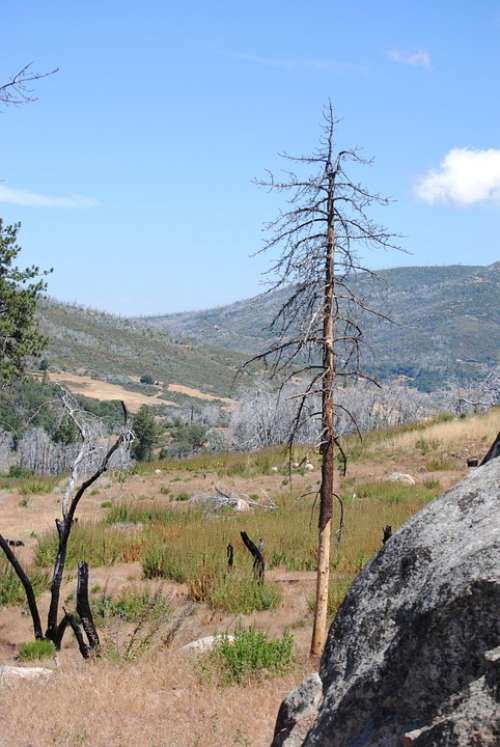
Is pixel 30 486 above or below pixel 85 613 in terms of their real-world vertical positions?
below

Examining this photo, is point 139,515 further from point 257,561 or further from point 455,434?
point 455,434

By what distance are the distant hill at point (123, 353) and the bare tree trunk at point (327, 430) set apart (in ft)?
266

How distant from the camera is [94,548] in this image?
601 inches

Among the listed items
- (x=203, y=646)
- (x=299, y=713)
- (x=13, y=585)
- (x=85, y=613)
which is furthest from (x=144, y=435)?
(x=299, y=713)

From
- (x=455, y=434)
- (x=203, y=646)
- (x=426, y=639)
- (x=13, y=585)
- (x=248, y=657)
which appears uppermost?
(x=426, y=639)

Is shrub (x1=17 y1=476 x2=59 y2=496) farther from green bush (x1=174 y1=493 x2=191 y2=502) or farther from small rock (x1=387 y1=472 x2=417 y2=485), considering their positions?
small rock (x1=387 y1=472 x2=417 y2=485)

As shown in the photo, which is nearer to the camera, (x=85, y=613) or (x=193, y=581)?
(x=85, y=613)

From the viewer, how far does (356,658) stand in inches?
162

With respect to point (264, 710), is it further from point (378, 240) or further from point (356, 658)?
point (378, 240)

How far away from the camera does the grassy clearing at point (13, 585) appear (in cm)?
1271

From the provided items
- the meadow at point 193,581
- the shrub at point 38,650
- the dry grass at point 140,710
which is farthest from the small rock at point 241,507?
the dry grass at point 140,710

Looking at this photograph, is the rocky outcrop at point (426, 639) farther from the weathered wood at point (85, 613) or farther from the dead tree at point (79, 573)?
the dead tree at point (79, 573)

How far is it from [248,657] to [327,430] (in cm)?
259

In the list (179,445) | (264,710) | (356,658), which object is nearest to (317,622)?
(264,710)
